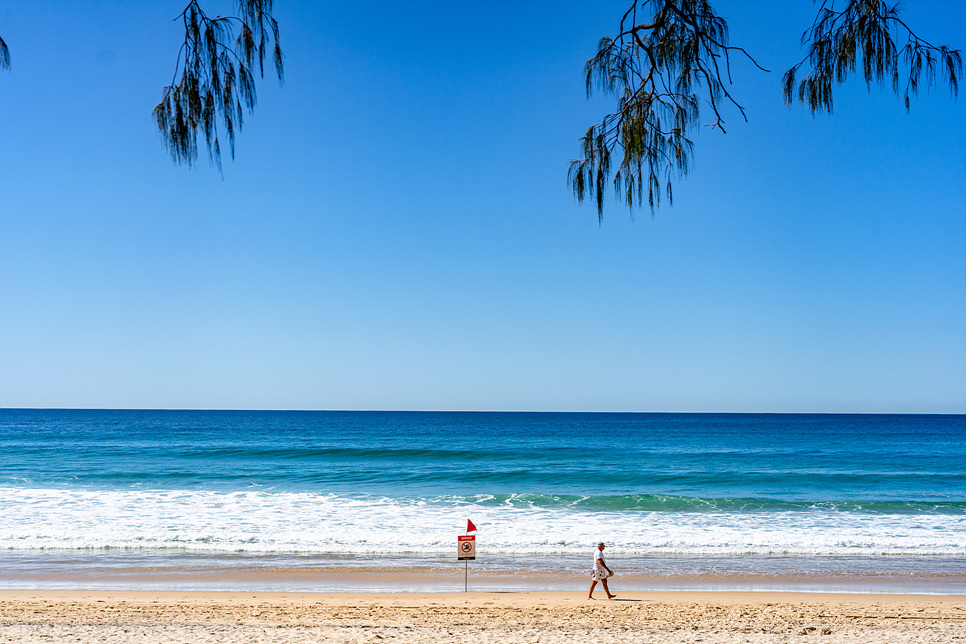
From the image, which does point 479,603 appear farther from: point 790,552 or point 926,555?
point 926,555

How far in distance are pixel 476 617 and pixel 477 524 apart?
7970 millimetres

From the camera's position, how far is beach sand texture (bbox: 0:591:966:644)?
317 inches

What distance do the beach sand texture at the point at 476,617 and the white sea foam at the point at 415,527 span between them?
11.7ft

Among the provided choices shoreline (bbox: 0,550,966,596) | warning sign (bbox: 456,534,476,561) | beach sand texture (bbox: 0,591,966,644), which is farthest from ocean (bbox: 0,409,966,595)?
warning sign (bbox: 456,534,476,561)

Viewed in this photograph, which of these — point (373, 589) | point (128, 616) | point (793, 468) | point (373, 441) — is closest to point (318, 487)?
point (373, 589)

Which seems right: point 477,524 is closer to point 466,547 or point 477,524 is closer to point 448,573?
point 448,573

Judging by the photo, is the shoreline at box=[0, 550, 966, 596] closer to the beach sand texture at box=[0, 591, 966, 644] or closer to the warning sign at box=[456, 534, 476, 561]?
the beach sand texture at box=[0, 591, 966, 644]

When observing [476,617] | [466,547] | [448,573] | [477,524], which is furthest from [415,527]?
[476,617]

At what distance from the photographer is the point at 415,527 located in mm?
16578

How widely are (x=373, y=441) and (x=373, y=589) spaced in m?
42.8

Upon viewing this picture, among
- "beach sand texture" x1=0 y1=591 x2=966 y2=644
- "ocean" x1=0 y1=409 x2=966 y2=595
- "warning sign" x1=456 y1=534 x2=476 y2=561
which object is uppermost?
"warning sign" x1=456 y1=534 x2=476 y2=561

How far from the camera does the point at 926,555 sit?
45.2 ft

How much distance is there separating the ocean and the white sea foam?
70mm

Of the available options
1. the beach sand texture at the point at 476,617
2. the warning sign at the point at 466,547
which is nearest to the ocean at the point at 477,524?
the beach sand texture at the point at 476,617
